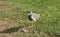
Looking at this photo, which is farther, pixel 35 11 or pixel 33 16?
pixel 35 11

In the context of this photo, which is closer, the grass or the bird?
the grass

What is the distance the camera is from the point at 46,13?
7.48 m

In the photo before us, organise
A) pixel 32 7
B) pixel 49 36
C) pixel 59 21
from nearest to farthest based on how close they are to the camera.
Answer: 1. pixel 49 36
2. pixel 59 21
3. pixel 32 7

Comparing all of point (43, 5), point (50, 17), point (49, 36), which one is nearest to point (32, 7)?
point (43, 5)

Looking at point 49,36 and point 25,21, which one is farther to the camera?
point 25,21

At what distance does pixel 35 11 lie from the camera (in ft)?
25.0

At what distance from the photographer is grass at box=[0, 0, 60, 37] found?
6.17m

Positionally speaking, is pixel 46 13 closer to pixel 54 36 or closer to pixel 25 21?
pixel 25 21

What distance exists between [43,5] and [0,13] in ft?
6.24

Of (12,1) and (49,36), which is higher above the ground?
(12,1)

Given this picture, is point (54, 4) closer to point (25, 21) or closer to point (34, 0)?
point (34, 0)

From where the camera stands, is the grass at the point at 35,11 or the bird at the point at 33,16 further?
the bird at the point at 33,16

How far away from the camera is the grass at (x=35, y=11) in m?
6.17

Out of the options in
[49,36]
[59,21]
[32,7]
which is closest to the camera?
[49,36]
